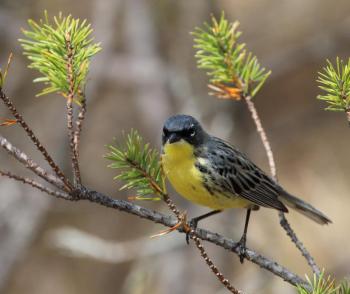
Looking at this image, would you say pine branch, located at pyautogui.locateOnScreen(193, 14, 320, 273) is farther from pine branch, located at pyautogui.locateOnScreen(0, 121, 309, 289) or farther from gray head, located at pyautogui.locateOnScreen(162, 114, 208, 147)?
gray head, located at pyautogui.locateOnScreen(162, 114, 208, 147)

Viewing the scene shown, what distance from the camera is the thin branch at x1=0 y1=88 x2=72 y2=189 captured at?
2061 mm

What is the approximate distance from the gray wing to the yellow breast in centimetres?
9

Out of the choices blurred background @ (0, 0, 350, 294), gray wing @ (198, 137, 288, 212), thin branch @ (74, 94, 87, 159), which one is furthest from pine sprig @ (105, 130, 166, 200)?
blurred background @ (0, 0, 350, 294)

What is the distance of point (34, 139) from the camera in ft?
6.84

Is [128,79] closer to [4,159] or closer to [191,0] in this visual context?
[191,0]

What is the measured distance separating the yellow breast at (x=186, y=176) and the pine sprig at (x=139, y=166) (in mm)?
1169

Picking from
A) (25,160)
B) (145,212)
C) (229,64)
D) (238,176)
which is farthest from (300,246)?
(238,176)

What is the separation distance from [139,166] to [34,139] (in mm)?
483

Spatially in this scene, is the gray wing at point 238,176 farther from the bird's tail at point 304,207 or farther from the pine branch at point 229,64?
the pine branch at point 229,64

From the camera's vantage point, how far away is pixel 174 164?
12.3ft

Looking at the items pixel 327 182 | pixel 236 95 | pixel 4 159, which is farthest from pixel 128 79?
pixel 236 95

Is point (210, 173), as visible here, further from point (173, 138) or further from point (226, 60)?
point (226, 60)

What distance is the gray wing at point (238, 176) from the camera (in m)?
3.89

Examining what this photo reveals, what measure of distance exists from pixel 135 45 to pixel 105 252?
2314 millimetres
